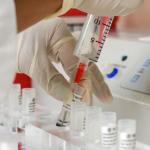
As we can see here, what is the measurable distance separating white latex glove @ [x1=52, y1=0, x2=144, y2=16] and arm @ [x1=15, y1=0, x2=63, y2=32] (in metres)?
0.02

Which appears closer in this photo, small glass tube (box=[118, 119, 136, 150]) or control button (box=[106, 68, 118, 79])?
small glass tube (box=[118, 119, 136, 150])

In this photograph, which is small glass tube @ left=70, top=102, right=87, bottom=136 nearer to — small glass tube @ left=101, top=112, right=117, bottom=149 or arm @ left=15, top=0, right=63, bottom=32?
small glass tube @ left=101, top=112, right=117, bottom=149

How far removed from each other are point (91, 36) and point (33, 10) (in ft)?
1.04

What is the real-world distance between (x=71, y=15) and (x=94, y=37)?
96 centimetres

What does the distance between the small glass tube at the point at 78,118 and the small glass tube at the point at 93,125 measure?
4 centimetres

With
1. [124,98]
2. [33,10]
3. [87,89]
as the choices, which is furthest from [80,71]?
[33,10]

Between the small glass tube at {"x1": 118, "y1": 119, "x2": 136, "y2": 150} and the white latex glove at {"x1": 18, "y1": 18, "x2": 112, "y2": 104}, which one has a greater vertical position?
the white latex glove at {"x1": 18, "y1": 18, "x2": 112, "y2": 104}

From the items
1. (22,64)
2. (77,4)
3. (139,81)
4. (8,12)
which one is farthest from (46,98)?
(8,12)

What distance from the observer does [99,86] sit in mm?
1134

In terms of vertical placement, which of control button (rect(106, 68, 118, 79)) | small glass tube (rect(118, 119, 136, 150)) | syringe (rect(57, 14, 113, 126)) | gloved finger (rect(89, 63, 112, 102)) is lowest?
small glass tube (rect(118, 119, 136, 150))

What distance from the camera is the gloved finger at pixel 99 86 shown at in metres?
1.13

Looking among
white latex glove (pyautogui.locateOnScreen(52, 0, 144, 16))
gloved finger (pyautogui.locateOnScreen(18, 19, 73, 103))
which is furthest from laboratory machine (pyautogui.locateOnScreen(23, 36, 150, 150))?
white latex glove (pyautogui.locateOnScreen(52, 0, 144, 16))

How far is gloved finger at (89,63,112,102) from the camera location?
44.3 inches

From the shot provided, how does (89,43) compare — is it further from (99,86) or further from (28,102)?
(28,102)
